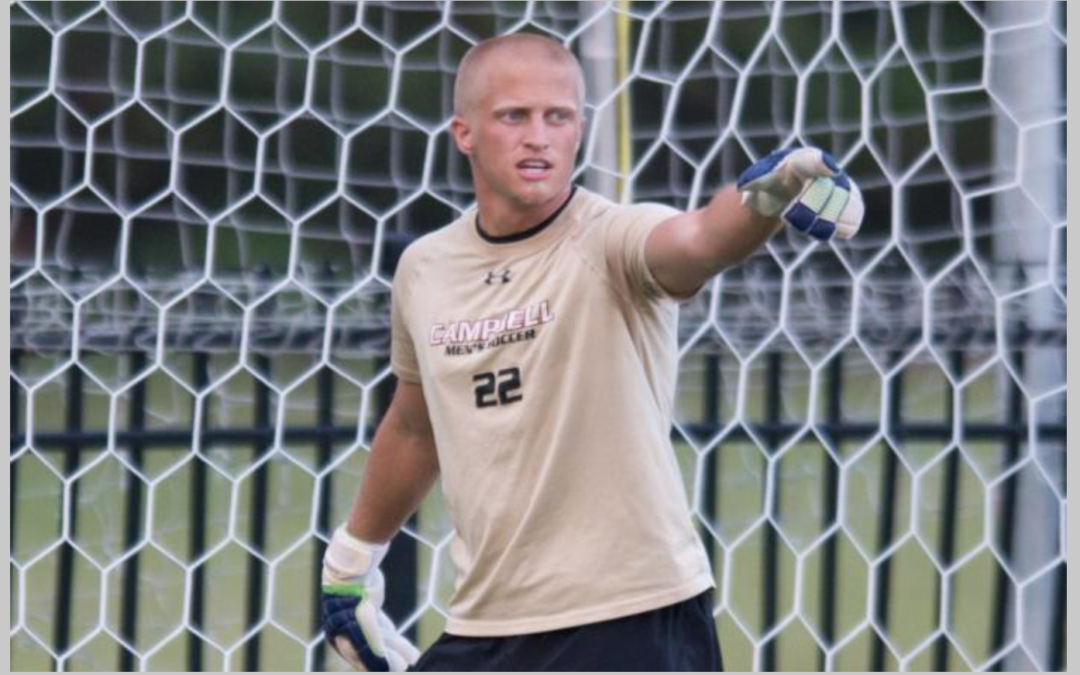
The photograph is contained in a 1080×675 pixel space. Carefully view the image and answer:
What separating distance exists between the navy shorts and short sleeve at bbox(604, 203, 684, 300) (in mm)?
488

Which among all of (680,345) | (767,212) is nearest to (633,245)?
(767,212)

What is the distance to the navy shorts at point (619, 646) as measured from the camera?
3164 millimetres

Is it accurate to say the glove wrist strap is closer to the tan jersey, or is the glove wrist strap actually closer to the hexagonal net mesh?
the tan jersey

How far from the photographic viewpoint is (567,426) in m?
3.12

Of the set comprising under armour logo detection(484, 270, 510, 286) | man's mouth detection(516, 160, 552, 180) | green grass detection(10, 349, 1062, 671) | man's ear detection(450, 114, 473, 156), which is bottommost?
green grass detection(10, 349, 1062, 671)

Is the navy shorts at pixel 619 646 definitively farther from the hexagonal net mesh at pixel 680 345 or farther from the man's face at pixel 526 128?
the hexagonal net mesh at pixel 680 345

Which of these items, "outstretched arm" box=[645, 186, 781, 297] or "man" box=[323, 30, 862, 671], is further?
"man" box=[323, 30, 862, 671]

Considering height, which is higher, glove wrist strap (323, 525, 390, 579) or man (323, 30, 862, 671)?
man (323, 30, 862, 671)

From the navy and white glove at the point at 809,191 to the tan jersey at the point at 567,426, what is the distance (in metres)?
0.34

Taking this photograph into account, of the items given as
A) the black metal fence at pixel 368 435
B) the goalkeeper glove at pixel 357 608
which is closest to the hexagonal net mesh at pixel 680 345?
the black metal fence at pixel 368 435

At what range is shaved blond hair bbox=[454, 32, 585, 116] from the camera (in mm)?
3205

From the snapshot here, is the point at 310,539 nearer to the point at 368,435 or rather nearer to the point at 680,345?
the point at 368,435

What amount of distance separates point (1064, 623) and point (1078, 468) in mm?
419

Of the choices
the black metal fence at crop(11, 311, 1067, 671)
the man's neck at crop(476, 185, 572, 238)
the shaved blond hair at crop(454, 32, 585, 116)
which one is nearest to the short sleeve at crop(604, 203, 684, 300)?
the man's neck at crop(476, 185, 572, 238)
